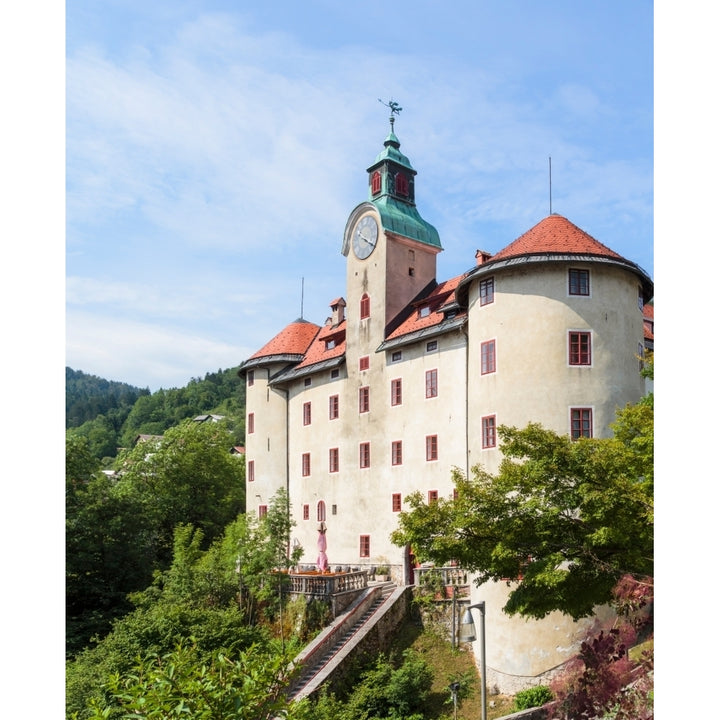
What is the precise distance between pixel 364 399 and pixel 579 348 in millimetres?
10526

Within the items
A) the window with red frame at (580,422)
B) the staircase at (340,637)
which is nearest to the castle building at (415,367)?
the window with red frame at (580,422)

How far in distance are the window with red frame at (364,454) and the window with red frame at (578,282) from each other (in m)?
10.9

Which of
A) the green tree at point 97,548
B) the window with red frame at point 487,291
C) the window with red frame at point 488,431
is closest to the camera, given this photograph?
the window with red frame at point 488,431

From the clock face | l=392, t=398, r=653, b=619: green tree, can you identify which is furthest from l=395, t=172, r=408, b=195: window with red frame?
l=392, t=398, r=653, b=619: green tree

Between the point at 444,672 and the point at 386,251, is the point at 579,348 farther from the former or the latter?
the point at 386,251

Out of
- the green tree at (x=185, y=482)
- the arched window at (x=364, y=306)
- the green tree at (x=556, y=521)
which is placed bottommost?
the green tree at (x=185, y=482)

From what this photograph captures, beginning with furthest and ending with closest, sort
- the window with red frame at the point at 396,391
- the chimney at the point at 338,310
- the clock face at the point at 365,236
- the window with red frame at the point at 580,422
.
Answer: the chimney at the point at 338,310, the clock face at the point at 365,236, the window with red frame at the point at 396,391, the window with red frame at the point at 580,422

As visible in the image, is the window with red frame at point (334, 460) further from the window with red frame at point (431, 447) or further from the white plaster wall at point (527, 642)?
the white plaster wall at point (527, 642)

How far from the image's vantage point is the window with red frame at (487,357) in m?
22.9

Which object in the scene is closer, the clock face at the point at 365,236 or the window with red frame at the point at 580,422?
the window with red frame at the point at 580,422
